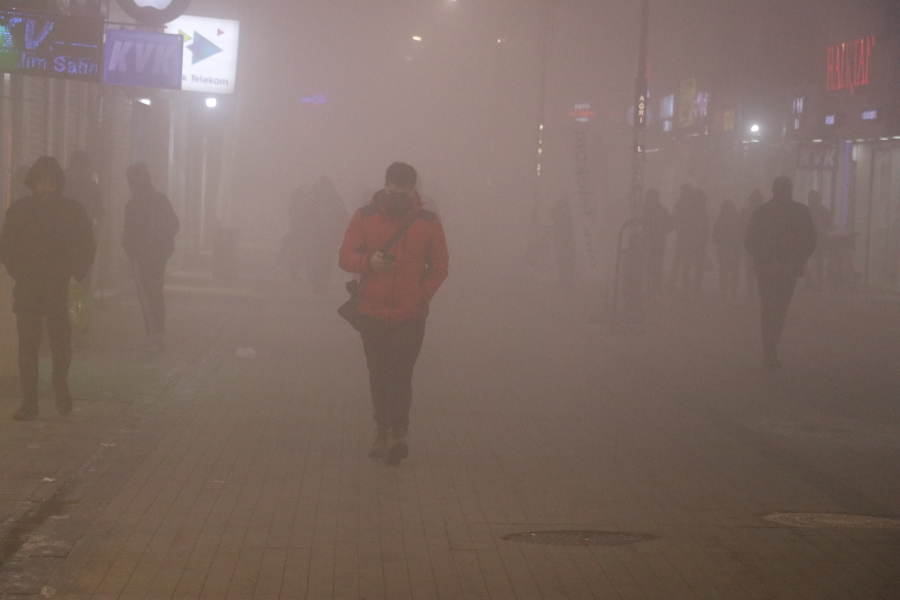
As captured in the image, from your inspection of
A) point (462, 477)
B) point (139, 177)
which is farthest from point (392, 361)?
point (139, 177)

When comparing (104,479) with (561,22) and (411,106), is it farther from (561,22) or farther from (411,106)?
Answer: (411,106)

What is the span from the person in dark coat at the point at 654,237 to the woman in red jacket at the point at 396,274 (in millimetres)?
14774

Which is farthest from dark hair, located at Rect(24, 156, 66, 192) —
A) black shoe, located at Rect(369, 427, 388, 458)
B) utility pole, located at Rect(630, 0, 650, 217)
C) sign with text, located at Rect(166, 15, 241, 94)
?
sign with text, located at Rect(166, 15, 241, 94)

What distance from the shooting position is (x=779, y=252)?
13664 millimetres

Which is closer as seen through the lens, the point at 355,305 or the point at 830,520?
the point at 830,520

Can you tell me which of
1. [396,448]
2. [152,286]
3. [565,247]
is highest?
[565,247]

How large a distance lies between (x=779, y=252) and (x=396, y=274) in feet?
21.5

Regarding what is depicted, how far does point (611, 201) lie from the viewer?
34719 millimetres

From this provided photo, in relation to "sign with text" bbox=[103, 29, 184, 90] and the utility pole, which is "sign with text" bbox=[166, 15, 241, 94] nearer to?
the utility pole

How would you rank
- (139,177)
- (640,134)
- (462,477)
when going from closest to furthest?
(462,477) < (139,177) < (640,134)

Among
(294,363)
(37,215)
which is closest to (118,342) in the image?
(294,363)

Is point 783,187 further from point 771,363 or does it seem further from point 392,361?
point 392,361

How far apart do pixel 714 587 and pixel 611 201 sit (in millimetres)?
29387

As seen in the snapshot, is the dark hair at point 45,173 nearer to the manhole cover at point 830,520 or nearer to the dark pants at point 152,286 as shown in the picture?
the dark pants at point 152,286
